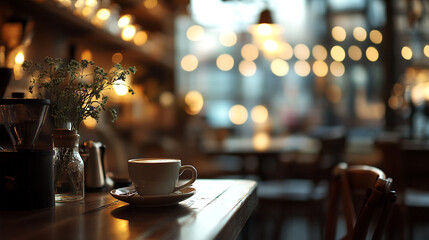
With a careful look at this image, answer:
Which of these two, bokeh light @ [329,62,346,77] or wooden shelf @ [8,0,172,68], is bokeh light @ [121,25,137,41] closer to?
wooden shelf @ [8,0,172,68]

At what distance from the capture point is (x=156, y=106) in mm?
5547

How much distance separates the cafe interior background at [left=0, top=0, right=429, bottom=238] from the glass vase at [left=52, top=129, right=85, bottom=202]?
106 inches

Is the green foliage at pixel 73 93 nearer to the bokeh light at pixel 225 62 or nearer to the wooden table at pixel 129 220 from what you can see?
the wooden table at pixel 129 220

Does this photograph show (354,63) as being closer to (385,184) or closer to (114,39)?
(114,39)

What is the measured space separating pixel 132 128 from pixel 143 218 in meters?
3.81

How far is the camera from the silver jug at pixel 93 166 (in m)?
1.38

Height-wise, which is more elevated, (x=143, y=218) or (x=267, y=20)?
(x=267, y=20)

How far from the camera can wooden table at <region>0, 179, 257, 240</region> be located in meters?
0.85

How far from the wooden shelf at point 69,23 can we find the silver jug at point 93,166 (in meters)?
1.53

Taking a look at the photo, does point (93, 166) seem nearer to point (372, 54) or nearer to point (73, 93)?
point (73, 93)

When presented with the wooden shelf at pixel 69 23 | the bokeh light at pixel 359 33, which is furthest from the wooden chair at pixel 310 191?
the bokeh light at pixel 359 33

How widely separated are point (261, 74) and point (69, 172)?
18.4 feet

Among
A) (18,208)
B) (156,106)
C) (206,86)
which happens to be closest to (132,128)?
(156,106)

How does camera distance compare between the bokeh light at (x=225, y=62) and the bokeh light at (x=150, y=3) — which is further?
the bokeh light at (x=225, y=62)
